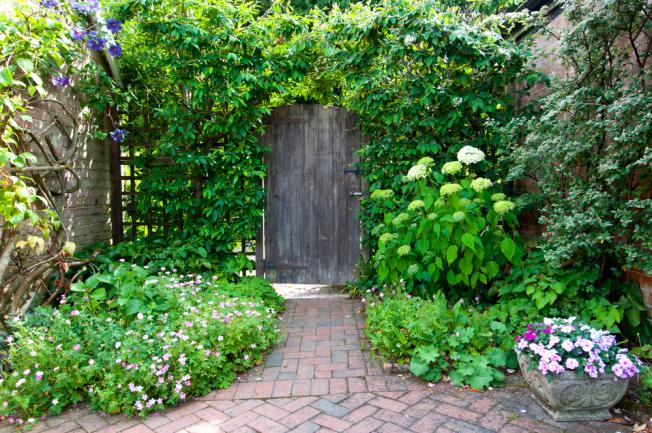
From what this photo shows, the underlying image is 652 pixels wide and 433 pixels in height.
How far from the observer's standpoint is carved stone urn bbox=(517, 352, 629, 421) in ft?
6.84

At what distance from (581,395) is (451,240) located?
133 centimetres

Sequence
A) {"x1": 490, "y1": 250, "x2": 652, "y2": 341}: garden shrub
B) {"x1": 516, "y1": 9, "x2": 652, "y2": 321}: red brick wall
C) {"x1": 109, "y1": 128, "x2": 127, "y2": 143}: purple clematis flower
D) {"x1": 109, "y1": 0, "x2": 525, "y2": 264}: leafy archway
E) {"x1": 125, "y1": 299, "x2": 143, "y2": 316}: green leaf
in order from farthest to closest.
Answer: {"x1": 109, "y1": 128, "x2": 127, "y2": 143}: purple clematis flower, {"x1": 109, "y1": 0, "x2": 525, "y2": 264}: leafy archway, {"x1": 516, "y1": 9, "x2": 652, "y2": 321}: red brick wall, {"x1": 125, "y1": 299, "x2": 143, "y2": 316}: green leaf, {"x1": 490, "y1": 250, "x2": 652, "y2": 341}: garden shrub

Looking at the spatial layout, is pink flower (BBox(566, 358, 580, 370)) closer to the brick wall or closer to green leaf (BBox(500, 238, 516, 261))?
green leaf (BBox(500, 238, 516, 261))

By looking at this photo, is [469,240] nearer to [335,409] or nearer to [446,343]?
[446,343]

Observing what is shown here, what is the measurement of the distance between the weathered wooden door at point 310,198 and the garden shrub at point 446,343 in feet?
5.72

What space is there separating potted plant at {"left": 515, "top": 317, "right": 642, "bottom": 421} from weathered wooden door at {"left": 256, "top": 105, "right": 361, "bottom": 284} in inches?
104

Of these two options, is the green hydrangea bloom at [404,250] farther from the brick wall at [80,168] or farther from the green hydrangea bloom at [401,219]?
the brick wall at [80,168]

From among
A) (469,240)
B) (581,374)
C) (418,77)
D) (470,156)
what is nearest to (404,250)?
(469,240)

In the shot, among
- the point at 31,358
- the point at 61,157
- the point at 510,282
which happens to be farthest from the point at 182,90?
the point at 510,282

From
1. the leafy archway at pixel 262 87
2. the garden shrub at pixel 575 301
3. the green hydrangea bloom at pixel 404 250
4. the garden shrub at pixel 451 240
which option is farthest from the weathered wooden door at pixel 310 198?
the garden shrub at pixel 575 301

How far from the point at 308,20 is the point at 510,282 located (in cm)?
309

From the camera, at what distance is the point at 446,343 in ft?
8.64

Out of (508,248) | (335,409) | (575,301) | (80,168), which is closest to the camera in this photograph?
(335,409)

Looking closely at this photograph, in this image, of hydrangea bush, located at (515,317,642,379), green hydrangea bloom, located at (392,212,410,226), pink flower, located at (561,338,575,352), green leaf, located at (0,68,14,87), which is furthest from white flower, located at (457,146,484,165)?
green leaf, located at (0,68,14,87)
